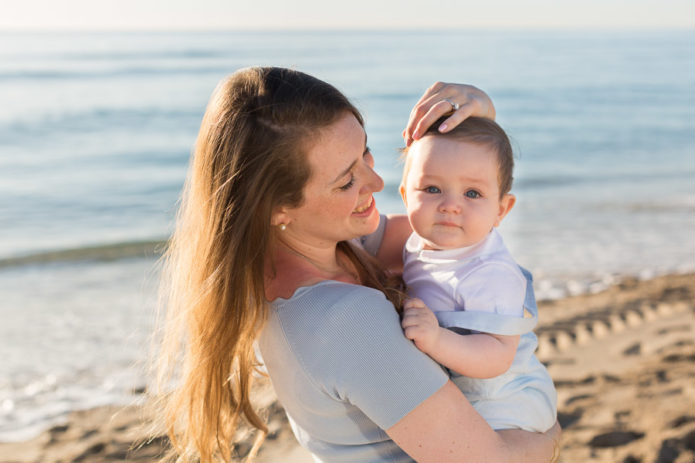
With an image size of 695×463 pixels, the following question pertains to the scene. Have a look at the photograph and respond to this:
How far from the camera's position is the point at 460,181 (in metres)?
2.10

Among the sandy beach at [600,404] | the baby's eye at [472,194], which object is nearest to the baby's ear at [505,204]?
the baby's eye at [472,194]

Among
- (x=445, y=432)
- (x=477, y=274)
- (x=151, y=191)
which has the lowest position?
(x=151, y=191)

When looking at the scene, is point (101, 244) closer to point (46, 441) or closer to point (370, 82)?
point (46, 441)

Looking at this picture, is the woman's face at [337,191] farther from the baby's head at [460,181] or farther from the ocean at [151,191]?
the ocean at [151,191]

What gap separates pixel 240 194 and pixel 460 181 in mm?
663

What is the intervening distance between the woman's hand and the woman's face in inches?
8.7

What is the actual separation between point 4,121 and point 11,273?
35.1 feet

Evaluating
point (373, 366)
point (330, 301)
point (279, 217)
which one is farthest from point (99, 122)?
point (373, 366)

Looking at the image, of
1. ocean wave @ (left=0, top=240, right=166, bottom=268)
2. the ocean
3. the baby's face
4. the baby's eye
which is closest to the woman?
the baby's face

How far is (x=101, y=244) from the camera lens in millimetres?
8516

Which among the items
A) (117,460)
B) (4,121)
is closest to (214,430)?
(117,460)

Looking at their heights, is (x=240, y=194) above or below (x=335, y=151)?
below

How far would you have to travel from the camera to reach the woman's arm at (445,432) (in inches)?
68.1

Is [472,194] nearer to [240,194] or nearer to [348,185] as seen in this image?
[348,185]
